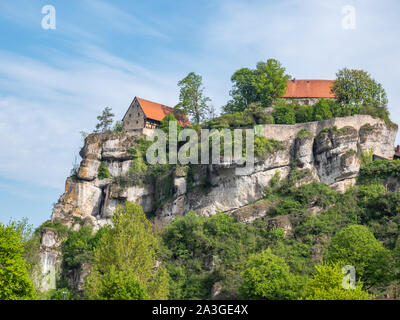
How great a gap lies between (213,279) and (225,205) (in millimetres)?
11922

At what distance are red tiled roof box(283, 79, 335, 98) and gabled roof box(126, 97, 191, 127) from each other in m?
12.2

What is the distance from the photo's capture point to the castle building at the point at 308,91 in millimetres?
77938

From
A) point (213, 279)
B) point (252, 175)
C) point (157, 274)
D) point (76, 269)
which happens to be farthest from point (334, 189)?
point (76, 269)

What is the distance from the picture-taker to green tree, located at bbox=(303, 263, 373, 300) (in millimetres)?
39969

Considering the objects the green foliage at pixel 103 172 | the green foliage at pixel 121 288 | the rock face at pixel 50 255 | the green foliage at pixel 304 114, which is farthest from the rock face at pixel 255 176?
the green foliage at pixel 121 288

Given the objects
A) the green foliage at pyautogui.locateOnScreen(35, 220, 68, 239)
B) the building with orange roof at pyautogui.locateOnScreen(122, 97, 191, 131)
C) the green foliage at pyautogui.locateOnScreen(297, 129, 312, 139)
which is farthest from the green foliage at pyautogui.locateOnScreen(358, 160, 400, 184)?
the green foliage at pyautogui.locateOnScreen(35, 220, 68, 239)

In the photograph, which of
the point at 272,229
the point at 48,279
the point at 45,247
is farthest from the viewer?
the point at 45,247

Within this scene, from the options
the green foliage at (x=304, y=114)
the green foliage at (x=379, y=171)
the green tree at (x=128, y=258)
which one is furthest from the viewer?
the green foliage at (x=304, y=114)

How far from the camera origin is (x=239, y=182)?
63.9m

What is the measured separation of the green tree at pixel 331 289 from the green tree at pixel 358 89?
29.9 metres

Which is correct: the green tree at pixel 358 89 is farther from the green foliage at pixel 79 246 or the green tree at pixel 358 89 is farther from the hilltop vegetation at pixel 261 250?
the green foliage at pixel 79 246

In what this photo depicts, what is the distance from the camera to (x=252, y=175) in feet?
209

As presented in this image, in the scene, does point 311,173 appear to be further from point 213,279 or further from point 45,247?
point 45,247

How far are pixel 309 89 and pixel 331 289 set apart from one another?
42.1m
